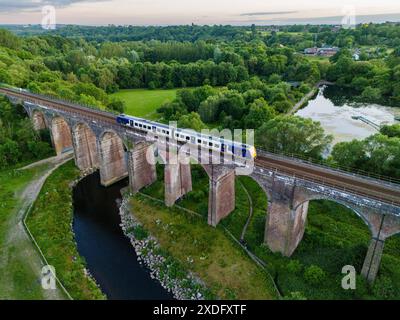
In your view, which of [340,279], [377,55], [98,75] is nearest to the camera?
[340,279]

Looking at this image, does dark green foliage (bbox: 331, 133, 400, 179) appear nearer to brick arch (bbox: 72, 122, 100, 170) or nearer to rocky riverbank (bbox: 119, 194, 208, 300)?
rocky riverbank (bbox: 119, 194, 208, 300)

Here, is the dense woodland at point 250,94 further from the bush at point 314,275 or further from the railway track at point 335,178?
the railway track at point 335,178

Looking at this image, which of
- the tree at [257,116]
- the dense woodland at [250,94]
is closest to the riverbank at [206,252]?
the dense woodland at [250,94]

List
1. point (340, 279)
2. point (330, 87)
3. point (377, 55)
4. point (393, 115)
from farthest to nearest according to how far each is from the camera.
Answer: point (377, 55)
point (330, 87)
point (393, 115)
point (340, 279)

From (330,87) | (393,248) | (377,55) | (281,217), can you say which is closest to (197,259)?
(281,217)

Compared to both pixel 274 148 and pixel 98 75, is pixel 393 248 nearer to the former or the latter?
pixel 274 148
